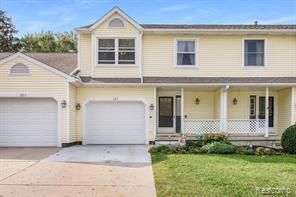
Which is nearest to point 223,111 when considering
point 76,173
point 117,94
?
point 117,94

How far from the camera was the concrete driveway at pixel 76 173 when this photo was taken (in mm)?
8719

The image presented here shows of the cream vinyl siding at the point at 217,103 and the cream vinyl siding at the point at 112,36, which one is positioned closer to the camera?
the cream vinyl siding at the point at 112,36

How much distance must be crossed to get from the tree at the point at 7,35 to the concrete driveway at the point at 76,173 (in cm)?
2777

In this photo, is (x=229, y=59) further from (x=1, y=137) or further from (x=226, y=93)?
(x=1, y=137)

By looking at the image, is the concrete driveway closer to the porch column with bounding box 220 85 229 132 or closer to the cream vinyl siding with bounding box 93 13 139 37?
the porch column with bounding box 220 85 229 132

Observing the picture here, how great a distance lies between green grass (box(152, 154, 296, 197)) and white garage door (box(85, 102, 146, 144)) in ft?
17.6

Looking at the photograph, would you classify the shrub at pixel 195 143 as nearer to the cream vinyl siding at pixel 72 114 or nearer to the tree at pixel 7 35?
the cream vinyl siding at pixel 72 114

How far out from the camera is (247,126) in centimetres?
1978

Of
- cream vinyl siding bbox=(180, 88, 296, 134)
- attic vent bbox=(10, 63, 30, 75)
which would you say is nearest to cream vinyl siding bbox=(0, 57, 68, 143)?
attic vent bbox=(10, 63, 30, 75)

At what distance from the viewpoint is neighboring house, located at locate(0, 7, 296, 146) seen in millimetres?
18531

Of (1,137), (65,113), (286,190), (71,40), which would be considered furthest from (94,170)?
(71,40)

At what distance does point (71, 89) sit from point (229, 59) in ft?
27.4

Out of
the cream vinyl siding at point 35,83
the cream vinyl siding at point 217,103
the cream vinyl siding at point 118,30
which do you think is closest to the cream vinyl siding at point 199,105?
the cream vinyl siding at point 217,103

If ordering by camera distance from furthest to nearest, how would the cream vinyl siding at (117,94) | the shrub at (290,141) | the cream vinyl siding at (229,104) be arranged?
the cream vinyl siding at (229,104), the cream vinyl siding at (117,94), the shrub at (290,141)
